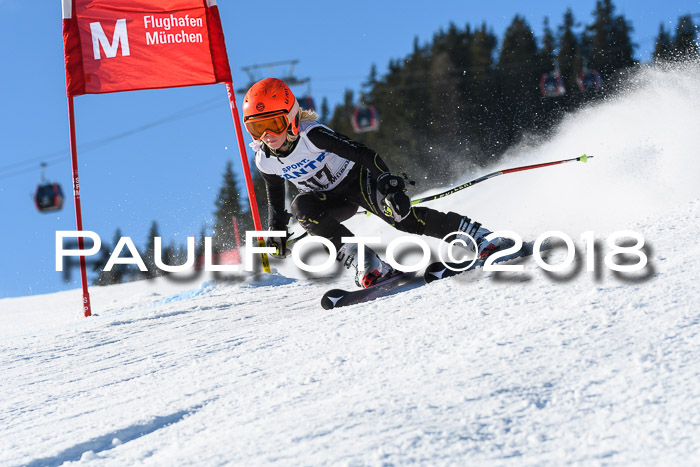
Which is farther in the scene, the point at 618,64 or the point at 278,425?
the point at 618,64

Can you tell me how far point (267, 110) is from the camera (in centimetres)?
425

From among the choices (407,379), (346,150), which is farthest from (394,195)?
(407,379)

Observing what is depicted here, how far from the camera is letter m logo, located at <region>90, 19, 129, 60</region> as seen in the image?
6.67m

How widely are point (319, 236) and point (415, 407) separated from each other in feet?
9.09

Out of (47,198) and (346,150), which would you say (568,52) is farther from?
(346,150)

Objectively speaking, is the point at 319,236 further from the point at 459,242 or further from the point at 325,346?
the point at 325,346

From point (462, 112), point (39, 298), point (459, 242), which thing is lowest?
point (39, 298)

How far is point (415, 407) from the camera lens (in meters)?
1.89

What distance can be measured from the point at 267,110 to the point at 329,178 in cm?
66

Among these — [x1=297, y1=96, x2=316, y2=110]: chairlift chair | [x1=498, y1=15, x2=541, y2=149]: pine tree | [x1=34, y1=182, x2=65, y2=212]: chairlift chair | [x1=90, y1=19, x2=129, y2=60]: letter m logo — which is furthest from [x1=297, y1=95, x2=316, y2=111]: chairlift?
[x1=90, y1=19, x2=129, y2=60]: letter m logo

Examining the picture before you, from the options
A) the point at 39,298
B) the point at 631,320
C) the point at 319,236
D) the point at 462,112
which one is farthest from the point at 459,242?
the point at 462,112

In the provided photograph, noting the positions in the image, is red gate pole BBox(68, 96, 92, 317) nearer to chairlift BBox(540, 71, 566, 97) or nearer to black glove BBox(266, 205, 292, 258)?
black glove BBox(266, 205, 292, 258)

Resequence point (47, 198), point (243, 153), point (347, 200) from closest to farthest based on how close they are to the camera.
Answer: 1. point (347, 200)
2. point (243, 153)
3. point (47, 198)

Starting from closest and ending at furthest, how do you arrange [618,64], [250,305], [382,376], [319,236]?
[382,376] → [319,236] → [250,305] → [618,64]
